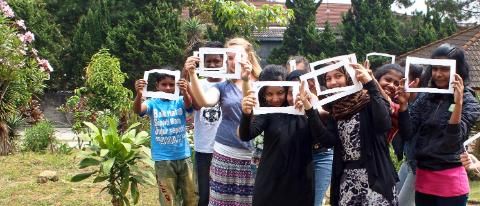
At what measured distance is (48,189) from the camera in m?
6.93

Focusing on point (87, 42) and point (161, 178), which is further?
point (87, 42)

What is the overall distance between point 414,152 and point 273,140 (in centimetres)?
80

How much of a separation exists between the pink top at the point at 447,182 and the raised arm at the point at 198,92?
136 cm

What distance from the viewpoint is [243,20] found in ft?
24.8

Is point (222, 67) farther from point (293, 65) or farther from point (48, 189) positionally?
point (48, 189)

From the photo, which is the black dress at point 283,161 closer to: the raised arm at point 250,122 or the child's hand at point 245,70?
the raised arm at point 250,122

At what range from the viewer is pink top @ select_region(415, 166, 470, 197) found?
321 cm

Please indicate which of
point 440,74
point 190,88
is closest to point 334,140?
point 440,74

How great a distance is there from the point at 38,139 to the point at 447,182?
8.86 m

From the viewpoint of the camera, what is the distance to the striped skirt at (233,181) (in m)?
3.73

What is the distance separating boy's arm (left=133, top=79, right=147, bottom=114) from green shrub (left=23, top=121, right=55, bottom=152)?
711 cm

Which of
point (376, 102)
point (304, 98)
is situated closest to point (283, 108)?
point (304, 98)

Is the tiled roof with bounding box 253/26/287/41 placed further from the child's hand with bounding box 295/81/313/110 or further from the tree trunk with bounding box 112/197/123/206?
the child's hand with bounding box 295/81/313/110

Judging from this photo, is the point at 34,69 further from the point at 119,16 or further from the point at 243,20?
the point at 119,16
